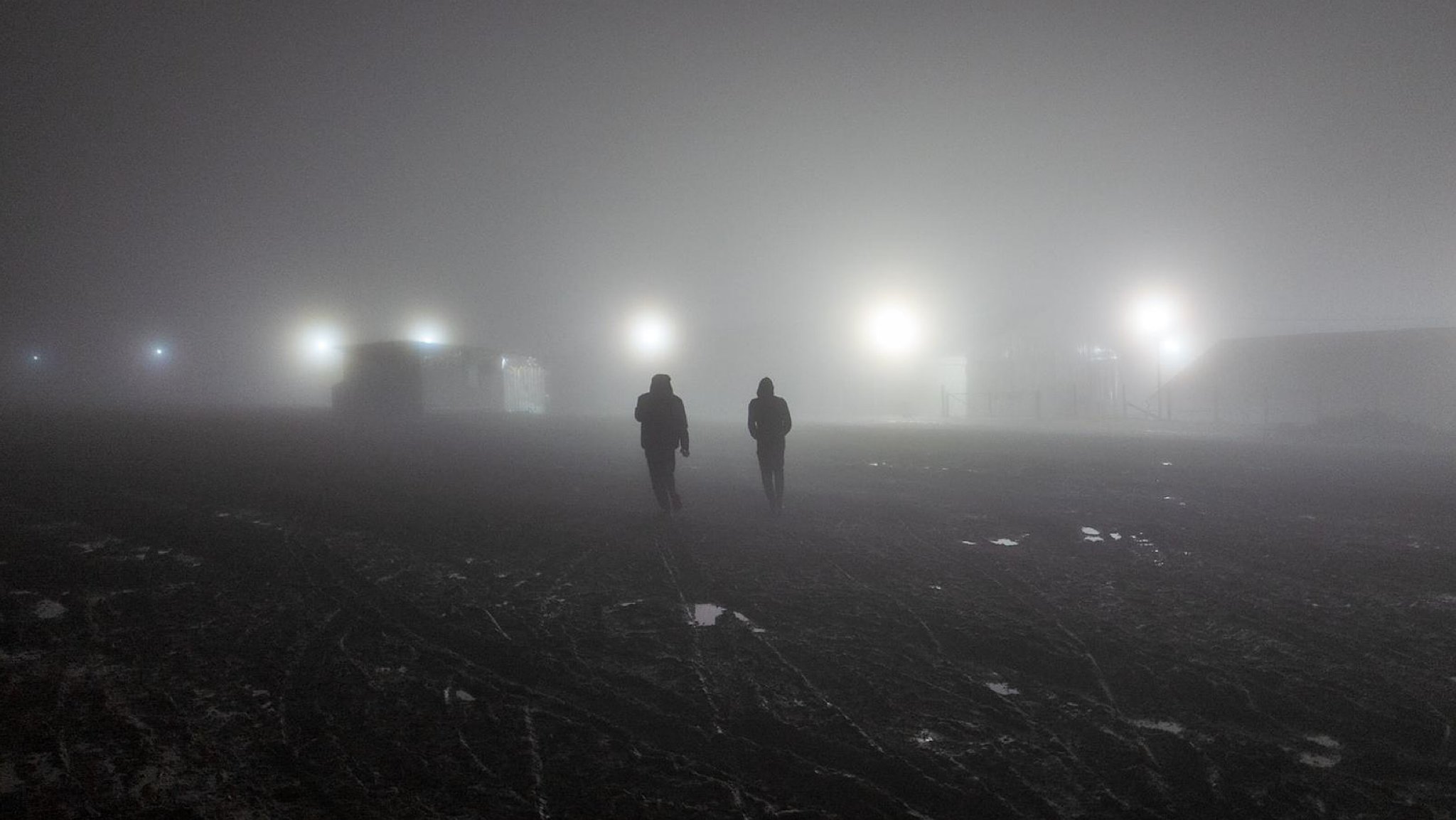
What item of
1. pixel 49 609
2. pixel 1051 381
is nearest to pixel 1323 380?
pixel 1051 381

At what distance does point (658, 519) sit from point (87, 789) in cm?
634

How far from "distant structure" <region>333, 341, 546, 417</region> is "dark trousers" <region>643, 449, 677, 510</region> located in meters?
36.4

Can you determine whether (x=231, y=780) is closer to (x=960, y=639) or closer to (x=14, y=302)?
(x=960, y=639)

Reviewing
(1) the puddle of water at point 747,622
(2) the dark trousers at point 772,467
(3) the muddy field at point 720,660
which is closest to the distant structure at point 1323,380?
(3) the muddy field at point 720,660

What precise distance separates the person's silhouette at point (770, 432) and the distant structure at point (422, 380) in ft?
121

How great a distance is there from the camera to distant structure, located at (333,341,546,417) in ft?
133

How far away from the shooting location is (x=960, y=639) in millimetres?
4355

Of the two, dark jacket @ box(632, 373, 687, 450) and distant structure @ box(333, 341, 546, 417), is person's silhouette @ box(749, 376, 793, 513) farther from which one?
distant structure @ box(333, 341, 546, 417)

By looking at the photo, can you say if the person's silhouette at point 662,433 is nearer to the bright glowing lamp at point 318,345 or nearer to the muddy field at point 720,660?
the muddy field at point 720,660

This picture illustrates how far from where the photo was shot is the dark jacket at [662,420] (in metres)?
8.73

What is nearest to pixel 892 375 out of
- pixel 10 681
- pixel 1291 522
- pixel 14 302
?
pixel 1291 522

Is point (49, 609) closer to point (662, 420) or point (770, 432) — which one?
point (662, 420)

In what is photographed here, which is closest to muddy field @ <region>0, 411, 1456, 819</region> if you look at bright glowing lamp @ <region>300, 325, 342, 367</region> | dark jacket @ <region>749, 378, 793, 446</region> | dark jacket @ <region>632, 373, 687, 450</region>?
dark jacket @ <region>632, 373, 687, 450</region>

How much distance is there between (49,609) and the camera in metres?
4.62
